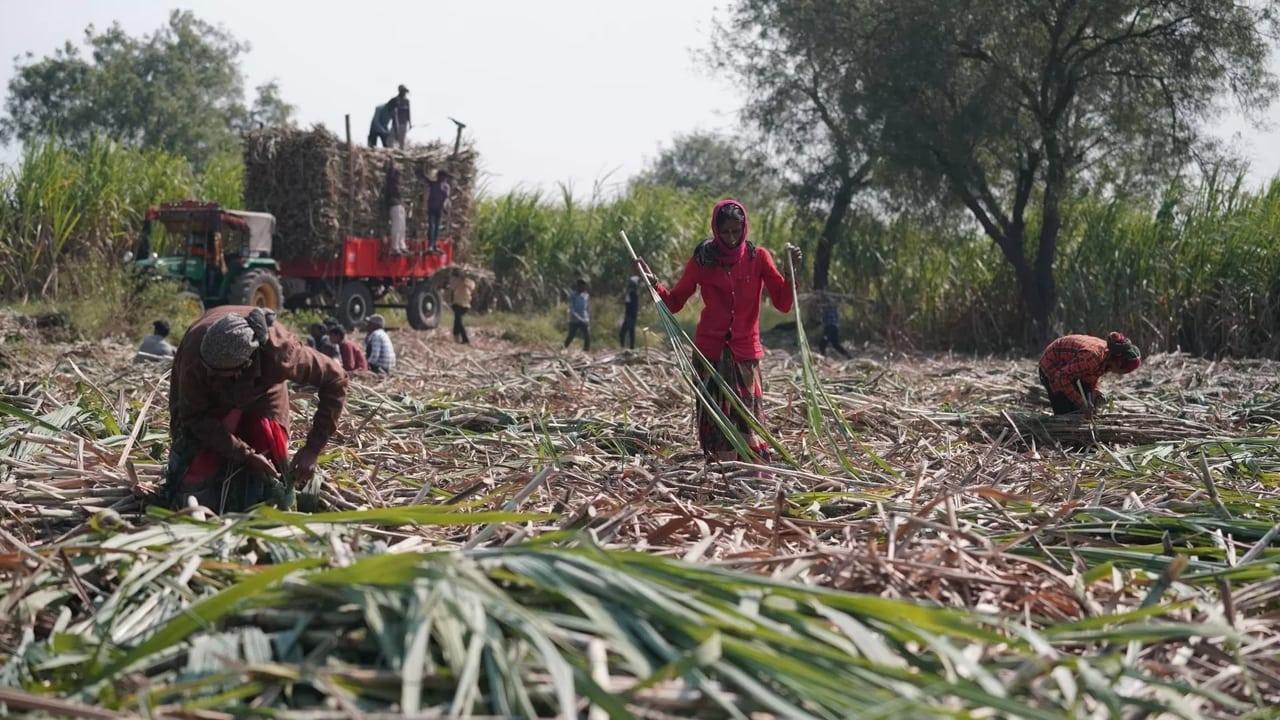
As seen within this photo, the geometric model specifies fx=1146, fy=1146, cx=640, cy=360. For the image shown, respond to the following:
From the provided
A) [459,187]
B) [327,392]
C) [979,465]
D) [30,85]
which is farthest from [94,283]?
[30,85]

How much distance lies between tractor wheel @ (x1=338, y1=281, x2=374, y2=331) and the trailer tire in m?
1.71

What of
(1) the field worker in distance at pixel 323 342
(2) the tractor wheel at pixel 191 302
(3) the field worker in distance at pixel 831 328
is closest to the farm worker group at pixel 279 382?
(1) the field worker in distance at pixel 323 342

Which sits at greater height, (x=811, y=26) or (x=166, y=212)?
(x=811, y=26)

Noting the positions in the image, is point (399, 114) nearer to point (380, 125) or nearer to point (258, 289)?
point (380, 125)

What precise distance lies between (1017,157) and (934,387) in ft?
28.8

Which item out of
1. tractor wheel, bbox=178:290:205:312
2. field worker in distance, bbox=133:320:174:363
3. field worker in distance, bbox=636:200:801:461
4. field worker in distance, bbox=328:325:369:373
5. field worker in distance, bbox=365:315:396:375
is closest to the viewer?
field worker in distance, bbox=636:200:801:461

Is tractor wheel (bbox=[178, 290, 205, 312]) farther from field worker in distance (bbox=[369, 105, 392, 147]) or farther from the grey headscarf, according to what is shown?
the grey headscarf

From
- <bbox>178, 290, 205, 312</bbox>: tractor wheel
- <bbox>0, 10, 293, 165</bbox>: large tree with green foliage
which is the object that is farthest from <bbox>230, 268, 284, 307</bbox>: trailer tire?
<bbox>0, 10, 293, 165</bbox>: large tree with green foliage

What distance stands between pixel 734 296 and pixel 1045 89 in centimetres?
1158

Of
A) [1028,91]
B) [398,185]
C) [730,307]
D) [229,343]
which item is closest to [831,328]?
[1028,91]

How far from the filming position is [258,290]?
42.9 ft

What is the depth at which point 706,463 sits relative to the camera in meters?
4.75

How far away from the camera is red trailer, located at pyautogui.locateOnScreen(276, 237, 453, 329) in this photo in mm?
14977

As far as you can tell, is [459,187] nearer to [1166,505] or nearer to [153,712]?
[1166,505]
